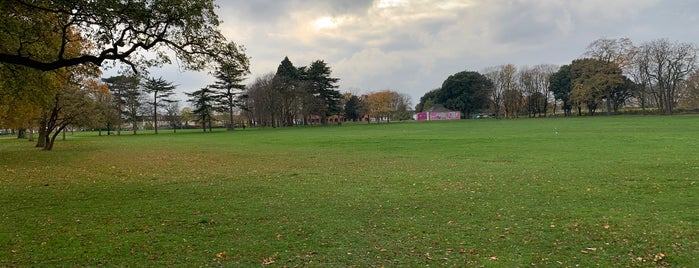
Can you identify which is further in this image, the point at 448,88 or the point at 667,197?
the point at 448,88

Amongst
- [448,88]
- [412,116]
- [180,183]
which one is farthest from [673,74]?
[180,183]

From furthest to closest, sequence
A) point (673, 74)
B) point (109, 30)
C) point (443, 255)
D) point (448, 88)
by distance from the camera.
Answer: point (448, 88) < point (673, 74) < point (109, 30) < point (443, 255)

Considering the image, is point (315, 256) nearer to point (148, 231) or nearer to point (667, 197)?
point (148, 231)

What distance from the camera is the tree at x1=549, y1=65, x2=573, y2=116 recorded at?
343ft

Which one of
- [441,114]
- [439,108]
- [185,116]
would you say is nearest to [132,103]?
[185,116]

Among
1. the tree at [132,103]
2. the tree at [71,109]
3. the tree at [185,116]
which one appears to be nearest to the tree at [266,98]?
the tree at [132,103]

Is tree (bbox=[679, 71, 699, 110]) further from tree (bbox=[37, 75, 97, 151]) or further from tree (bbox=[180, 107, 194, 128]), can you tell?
tree (bbox=[180, 107, 194, 128])

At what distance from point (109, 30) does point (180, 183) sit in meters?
5.31

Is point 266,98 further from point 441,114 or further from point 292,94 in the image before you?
point 441,114

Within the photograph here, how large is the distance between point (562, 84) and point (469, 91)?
24.6 meters

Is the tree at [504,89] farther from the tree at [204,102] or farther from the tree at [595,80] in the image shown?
the tree at [204,102]

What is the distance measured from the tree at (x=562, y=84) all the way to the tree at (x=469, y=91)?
1626 cm

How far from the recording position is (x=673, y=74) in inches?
3216

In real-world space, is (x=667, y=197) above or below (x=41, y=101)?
below
